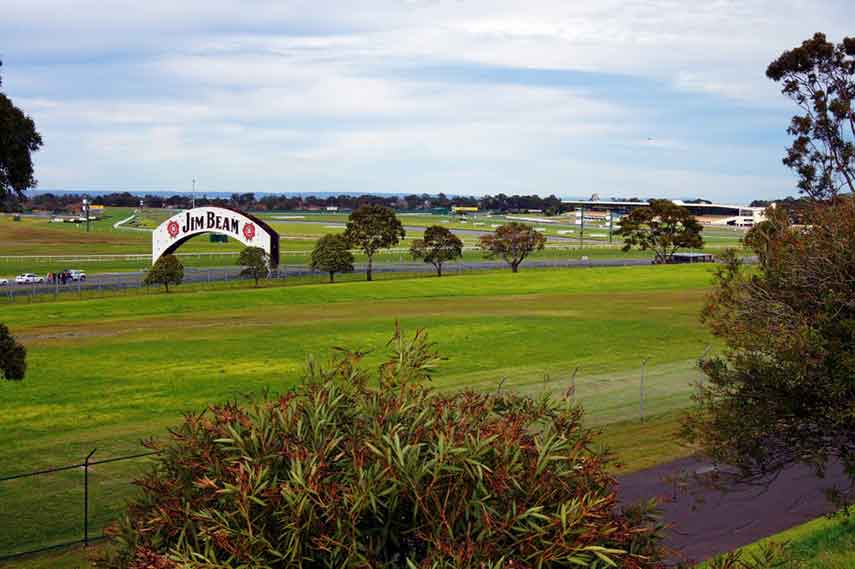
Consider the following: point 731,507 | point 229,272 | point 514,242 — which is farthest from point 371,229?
point 731,507

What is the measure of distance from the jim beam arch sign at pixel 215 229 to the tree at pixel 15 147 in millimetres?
59339

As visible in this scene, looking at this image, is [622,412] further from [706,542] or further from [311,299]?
[311,299]

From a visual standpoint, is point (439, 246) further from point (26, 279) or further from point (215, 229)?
point (26, 279)

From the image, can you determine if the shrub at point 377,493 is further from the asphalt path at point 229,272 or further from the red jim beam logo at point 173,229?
the red jim beam logo at point 173,229

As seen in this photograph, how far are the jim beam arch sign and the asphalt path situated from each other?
3.63 meters

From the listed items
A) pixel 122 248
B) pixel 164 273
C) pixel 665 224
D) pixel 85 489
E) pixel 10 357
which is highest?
pixel 665 224

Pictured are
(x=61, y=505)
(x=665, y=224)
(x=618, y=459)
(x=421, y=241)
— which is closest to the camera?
(x=618, y=459)

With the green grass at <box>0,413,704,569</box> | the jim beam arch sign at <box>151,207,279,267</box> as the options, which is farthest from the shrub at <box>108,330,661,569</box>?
the jim beam arch sign at <box>151,207,279,267</box>

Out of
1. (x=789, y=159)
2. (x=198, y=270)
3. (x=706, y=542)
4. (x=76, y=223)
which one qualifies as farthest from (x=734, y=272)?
(x=76, y=223)

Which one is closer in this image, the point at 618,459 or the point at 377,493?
the point at 377,493

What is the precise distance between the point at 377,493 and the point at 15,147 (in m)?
15.2

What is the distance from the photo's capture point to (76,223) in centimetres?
19238

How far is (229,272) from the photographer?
301ft

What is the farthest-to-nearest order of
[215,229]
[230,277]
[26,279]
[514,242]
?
[514,242], [230,277], [215,229], [26,279]
